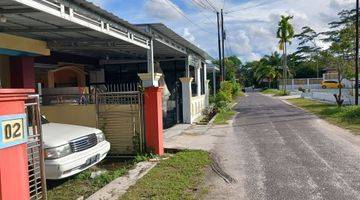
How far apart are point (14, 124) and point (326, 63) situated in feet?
84.8

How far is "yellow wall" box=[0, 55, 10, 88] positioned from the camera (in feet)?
40.5

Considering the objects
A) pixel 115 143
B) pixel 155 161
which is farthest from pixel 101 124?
pixel 155 161

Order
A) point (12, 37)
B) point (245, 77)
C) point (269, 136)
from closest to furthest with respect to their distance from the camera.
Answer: point (12, 37)
point (269, 136)
point (245, 77)

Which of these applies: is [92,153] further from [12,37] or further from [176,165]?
[12,37]

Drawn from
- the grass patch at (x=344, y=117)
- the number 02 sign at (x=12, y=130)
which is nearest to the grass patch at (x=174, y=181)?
the number 02 sign at (x=12, y=130)

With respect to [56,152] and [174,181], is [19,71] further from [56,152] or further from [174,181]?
[174,181]

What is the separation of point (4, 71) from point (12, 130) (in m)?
8.66

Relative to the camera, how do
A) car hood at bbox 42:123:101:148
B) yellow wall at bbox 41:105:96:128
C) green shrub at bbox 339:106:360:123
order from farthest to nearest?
green shrub at bbox 339:106:360:123 → yellow wall at bbox 41:105:96:128 → car hood at bbox 42:123:101:148

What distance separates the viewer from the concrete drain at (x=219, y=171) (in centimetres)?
858

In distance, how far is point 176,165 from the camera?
9.65m

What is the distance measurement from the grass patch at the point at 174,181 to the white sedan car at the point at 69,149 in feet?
3.81

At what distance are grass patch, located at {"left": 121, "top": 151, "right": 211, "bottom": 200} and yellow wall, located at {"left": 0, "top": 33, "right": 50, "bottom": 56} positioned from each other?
497 cm

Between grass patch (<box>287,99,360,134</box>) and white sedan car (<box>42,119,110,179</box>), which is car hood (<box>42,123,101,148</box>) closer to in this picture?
white sedan car (<box>42,119,110,179</box>)

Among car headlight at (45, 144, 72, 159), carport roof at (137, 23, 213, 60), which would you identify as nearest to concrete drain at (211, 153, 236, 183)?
car headlight at (45, 144, 72, 159)
